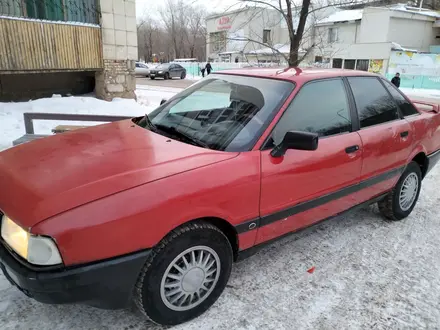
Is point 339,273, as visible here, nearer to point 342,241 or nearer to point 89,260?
point 342,241

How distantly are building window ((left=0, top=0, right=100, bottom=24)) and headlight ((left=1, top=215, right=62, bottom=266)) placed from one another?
27.2 ft

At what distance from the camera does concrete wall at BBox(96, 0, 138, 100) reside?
10.0 metres

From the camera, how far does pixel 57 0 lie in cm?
885

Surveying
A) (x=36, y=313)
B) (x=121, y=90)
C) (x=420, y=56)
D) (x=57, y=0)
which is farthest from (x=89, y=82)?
(x=420, y=56)

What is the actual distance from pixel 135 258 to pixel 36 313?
1.00 meters

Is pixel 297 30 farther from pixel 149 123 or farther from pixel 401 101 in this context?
pixel 149 123

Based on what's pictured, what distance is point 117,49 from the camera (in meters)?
10.4

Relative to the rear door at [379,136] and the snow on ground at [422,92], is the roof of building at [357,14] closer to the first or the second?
the snow on ground at [422,92]

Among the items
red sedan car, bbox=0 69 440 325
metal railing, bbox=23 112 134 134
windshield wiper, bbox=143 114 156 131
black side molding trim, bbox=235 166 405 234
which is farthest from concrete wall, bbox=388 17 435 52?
windshield wiper, bbox=143 114 156 131

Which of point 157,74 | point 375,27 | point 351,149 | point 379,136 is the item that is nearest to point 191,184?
point 351,149

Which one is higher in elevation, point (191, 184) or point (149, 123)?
point (149, 123)

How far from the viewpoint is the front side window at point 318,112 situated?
2729 millimetres

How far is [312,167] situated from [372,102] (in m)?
1.26

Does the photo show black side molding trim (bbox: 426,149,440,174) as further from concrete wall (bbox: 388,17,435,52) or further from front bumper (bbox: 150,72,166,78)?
concrete wall (bbox: 388,17,435,52)
